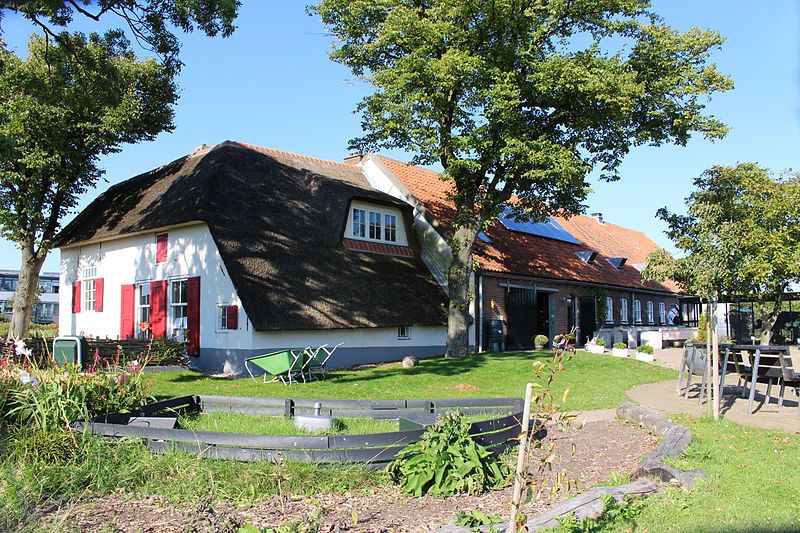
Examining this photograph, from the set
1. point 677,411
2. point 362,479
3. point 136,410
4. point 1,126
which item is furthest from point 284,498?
point 1,126

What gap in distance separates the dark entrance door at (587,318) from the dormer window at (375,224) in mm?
9508

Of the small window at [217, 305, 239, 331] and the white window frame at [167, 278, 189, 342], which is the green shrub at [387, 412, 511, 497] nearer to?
the small window at [217, 305, 239, 331]

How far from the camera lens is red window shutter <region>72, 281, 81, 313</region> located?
23594 millimetres

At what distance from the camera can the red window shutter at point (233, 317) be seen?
56.5ft

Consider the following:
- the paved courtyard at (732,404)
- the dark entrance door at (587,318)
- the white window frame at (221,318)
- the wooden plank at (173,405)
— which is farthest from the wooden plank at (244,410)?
the dark entrance door at (587,318)

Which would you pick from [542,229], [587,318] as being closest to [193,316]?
[542,229]

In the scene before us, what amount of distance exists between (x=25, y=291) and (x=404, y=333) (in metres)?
15.0

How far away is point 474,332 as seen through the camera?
75.6 ft

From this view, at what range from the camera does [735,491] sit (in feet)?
17.8

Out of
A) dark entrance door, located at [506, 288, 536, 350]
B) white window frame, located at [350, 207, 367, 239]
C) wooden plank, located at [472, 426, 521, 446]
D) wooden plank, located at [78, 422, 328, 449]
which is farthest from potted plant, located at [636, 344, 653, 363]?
wooden plank, located at [78, 422, 328, 449]

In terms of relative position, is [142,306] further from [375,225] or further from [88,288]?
[375,225]

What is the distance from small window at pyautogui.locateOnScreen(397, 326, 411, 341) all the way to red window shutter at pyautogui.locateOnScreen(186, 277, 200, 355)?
6.07 m

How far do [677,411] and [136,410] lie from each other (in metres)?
7.79

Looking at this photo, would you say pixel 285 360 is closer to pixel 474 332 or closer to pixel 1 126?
pixel 474 332
